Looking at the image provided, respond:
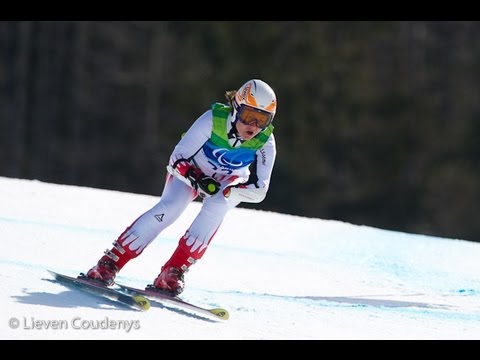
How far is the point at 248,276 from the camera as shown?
8570mm

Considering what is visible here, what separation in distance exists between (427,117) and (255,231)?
19.5 meters

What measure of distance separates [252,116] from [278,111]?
67.7 ft

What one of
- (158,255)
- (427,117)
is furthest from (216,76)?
(158,255)

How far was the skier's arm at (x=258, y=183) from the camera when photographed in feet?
22.2

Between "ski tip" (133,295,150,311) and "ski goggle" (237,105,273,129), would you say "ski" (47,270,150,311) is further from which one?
"ski goggle" (237,105,273,129)

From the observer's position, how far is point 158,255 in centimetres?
878

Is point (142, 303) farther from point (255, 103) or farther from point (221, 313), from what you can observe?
point (255, 103)

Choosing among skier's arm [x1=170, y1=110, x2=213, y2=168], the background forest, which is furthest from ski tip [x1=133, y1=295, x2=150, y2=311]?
the background forest

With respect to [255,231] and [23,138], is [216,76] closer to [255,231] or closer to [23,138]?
[23,138]

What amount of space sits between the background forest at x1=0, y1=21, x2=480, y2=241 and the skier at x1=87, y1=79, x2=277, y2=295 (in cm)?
1921

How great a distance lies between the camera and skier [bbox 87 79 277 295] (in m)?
6.71

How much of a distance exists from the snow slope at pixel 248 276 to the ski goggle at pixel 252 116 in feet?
3.97

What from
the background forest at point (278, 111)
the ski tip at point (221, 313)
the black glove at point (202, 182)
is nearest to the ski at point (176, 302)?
the ski tip at point (221, 313)

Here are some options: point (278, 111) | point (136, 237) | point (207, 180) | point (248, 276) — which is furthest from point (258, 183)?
point (278, 111)
